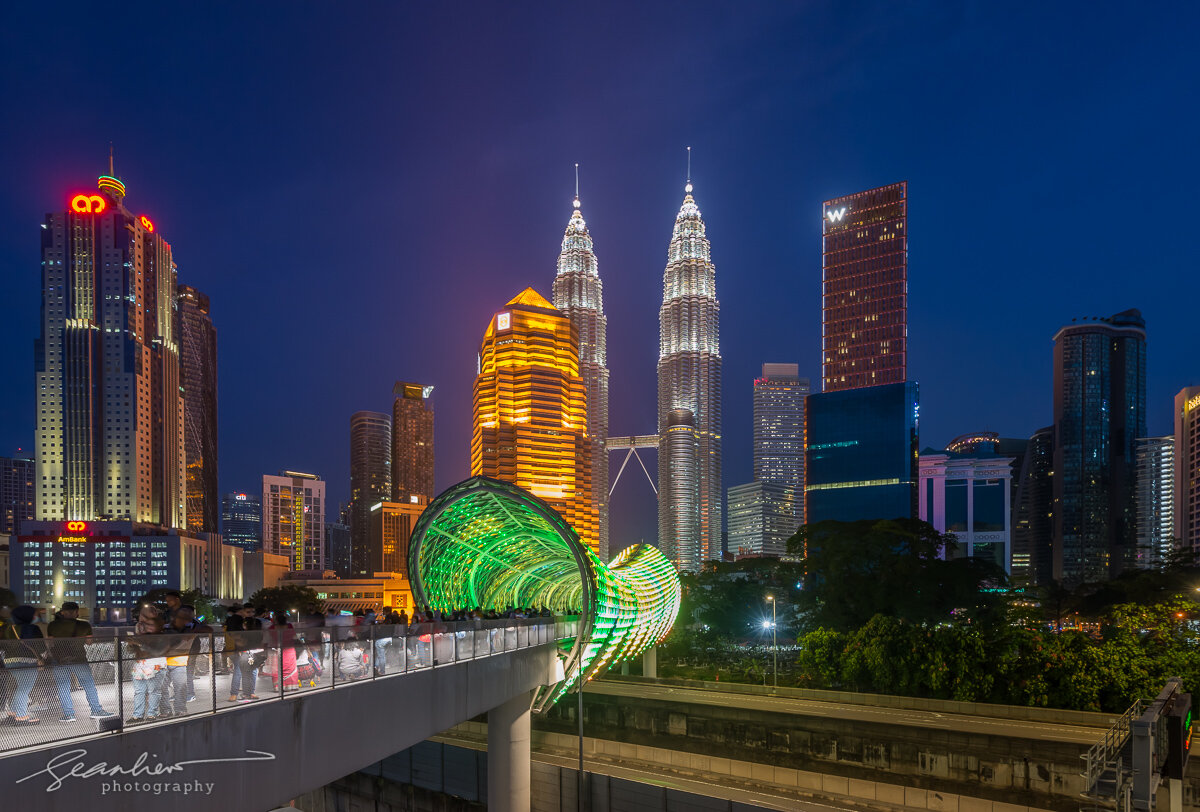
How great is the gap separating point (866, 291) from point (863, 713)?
387 ft

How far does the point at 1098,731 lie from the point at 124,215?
15043 centimetres

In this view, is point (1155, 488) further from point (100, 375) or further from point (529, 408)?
point (100, 375)

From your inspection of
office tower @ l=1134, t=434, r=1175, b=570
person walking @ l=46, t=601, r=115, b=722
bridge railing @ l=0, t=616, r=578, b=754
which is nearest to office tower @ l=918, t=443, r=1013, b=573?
office tower @ l=1134, t=434, r=1175, b=570

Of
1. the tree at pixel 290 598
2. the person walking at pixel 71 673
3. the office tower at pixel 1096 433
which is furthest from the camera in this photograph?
the office tower at pixel 1096 433

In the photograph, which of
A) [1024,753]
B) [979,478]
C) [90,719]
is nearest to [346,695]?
[90,719]

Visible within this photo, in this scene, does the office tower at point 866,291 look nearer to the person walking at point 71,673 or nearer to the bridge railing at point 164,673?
the bridge railing at point 164,673

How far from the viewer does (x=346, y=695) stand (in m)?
10.5

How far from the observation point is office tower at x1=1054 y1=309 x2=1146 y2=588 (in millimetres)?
148750

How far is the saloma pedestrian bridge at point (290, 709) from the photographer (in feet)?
21.9

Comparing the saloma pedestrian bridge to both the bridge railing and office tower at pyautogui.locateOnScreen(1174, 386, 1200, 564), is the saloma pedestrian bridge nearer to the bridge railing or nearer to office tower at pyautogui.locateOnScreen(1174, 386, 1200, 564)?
the bridge railing

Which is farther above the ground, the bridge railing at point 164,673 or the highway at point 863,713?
the bridge railing at point 164,673

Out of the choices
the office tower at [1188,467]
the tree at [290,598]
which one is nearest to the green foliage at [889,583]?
the tree at [290,598]

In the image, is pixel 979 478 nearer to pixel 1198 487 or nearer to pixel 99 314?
pixel 1198 487

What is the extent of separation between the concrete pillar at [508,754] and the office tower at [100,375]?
12401cm
